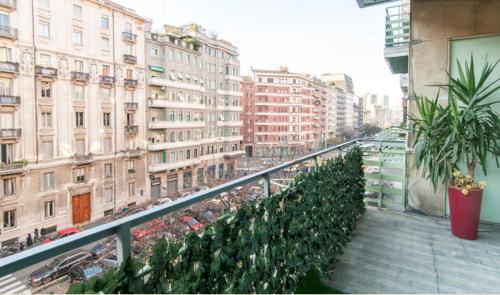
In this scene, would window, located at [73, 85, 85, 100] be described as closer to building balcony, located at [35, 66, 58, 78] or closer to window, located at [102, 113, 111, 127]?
building balcony, located at [35, 66, 58, 78]

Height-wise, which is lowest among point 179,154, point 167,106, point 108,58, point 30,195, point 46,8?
point 30,195

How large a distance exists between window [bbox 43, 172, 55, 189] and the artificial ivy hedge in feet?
39.4

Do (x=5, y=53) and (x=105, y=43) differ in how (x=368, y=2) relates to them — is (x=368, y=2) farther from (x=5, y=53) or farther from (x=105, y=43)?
(x=105, y=43)

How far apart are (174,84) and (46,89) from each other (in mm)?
6259

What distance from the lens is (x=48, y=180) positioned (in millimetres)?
10945

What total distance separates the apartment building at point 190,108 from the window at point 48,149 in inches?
170

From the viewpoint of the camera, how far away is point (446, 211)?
10.3ft

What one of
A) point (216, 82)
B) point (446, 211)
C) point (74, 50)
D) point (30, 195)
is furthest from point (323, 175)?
point (216, 82)

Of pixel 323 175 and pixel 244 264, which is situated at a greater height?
pixel 323 175

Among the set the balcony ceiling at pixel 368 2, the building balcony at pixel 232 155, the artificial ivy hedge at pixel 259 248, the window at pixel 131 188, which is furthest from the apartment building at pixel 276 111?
the artificial ivy hedge at pixel 259 248

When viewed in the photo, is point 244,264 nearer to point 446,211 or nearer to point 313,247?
point 313,247

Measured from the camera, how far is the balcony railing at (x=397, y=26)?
3562 mm

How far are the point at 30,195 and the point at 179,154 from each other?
7.27 meters

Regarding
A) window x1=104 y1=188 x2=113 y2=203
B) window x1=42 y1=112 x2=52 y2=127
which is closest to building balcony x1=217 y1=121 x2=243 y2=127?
Result: window x1=104 y1=188 x2=113 y2=203
